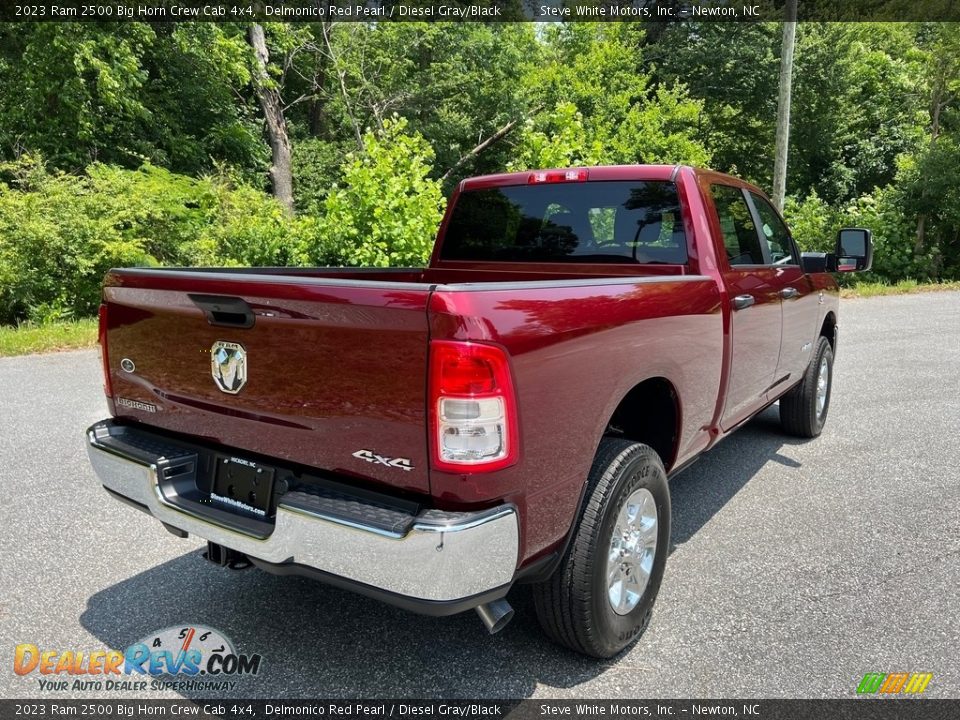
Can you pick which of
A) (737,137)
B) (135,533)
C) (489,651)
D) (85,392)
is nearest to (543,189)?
(489,651)

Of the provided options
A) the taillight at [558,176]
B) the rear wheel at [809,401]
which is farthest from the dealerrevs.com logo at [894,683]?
the rear wheel at [809,401]

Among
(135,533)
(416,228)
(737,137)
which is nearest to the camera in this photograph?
(135,533)

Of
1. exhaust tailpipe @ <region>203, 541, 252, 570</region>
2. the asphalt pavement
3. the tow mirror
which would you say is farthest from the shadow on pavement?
the tow mirror

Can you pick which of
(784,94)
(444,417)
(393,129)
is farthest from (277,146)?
(444,417)

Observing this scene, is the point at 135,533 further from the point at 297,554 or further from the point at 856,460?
the point at 856,460

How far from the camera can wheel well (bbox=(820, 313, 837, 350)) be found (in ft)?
18.0

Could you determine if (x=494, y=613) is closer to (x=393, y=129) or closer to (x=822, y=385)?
(x=822, y=385)

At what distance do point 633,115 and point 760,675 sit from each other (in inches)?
886

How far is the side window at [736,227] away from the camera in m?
3.70

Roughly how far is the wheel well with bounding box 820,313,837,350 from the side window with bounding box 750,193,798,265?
0.88 m

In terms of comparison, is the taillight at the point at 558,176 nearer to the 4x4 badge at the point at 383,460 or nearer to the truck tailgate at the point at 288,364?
the truck tailgate at the point at 288,364

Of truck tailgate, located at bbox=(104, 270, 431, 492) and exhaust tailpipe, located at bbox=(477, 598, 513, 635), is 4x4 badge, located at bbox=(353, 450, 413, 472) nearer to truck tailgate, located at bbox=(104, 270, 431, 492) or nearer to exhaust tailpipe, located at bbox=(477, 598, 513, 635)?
truck tailgate, located at bbox=(104, 270, 431, 492)

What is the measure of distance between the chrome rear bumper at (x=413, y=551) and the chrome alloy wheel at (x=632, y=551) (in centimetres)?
68

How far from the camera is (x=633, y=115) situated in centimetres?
2264
